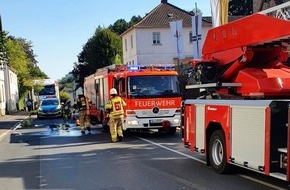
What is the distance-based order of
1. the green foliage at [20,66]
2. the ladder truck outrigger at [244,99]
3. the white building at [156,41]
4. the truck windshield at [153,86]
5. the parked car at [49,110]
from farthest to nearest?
the green foliage at [20,66] < the white building at [156,41] < the parked car at [49,110] < the truck windshield at [153,86] < the ladder truck outrigger at [244,99]

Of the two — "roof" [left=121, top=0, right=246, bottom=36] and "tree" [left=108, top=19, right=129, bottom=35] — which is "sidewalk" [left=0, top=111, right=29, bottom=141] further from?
"tree" [left=108, top=19, right=129, bottom=35]

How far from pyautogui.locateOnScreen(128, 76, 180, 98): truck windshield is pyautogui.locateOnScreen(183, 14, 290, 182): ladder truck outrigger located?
16.8 ft

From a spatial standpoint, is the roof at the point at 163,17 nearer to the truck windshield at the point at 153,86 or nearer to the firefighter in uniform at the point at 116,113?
the truck windshield at the point at 153,86

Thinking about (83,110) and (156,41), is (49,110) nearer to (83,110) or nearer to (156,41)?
(83,110)

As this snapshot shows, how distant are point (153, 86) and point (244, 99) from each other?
25.4 feet

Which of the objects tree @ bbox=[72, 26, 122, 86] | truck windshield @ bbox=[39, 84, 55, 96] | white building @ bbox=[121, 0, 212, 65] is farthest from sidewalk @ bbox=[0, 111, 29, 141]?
tree @ bbox=[72, 26, 122, 86]

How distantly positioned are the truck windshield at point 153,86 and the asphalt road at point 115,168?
1.62m

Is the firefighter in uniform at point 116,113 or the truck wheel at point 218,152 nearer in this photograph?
the truck wheel at point 218,152

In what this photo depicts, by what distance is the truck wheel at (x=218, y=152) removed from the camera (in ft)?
27.0

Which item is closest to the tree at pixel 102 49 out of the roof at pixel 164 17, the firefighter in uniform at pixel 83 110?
the roof at pixel 164 17

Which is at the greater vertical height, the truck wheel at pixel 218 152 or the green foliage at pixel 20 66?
the green foliage at pixel 20 66

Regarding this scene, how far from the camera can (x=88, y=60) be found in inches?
2443

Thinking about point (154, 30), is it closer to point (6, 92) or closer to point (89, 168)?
point (6, 92)

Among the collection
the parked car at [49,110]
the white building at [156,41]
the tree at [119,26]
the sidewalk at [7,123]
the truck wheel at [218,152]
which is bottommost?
the sidewalk at [7,123]
